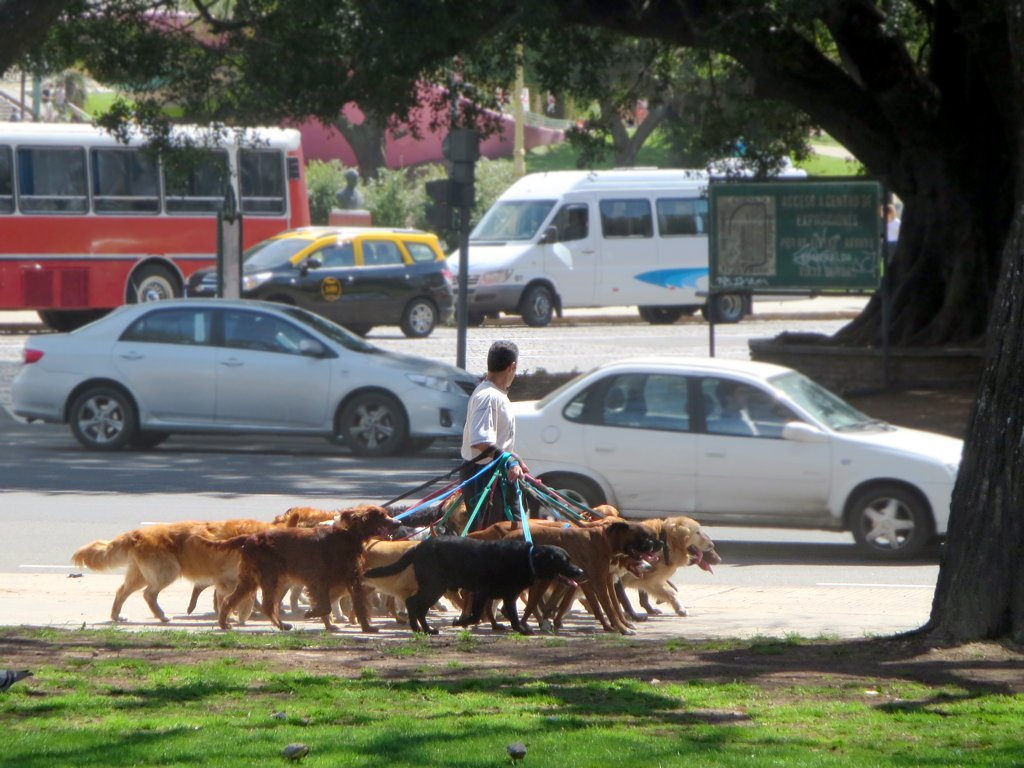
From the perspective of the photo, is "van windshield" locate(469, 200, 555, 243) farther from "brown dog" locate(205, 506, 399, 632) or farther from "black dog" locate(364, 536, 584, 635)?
"black dog" locate(364, 536, 584, 635)

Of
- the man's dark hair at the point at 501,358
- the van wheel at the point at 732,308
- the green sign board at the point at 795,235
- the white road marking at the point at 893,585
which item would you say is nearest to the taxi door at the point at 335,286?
the van wheel at the point at 732,308

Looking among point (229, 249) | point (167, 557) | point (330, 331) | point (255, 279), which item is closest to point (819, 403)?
point (167, 557)

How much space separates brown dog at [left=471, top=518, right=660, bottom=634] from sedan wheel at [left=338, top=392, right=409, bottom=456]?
27.0 feet

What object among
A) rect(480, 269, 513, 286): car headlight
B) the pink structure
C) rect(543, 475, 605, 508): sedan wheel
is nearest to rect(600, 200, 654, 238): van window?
rect(480, 269, 513, 286): car headlight

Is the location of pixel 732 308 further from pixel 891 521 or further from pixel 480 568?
pixel 480 568

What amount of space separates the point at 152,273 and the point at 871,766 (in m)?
26.5

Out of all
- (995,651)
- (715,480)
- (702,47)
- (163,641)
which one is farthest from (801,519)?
(702,47)

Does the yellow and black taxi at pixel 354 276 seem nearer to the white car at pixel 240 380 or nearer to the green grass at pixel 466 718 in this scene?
the white car at pixel 240 380

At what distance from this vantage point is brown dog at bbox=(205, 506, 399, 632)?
339 inches

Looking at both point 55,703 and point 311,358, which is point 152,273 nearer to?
point 311,358

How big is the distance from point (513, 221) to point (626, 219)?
2.42 metres

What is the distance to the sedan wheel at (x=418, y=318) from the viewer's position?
2955 cm

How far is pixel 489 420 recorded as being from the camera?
8758mm

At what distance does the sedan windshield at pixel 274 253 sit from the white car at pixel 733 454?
1718 cm
